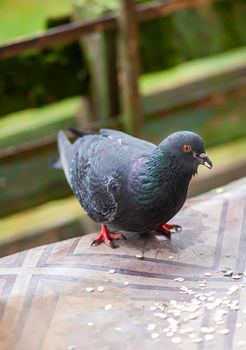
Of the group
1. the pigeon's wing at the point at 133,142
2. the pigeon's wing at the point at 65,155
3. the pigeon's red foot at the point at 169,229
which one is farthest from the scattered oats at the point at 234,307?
the pigeon's wing at the point at 65,155

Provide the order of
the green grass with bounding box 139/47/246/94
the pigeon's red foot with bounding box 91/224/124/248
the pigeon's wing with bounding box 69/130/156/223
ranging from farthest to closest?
1. the green grass with bounding box 139/47/246/94
2. the pigeon's red foot with bounding box 91/224/124/248
3. the pigeon's wing with bounding box 69/130/156/223

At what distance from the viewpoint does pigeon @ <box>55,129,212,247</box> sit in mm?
2629

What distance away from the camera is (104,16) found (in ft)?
14.5

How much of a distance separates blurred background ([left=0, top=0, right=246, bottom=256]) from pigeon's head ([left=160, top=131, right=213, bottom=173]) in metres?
1.81

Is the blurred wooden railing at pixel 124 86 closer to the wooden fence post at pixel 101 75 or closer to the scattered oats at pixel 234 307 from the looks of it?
the wooden fence post at pixel 101 75

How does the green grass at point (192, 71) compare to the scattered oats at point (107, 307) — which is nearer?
the scattered oats at point (107, 307)

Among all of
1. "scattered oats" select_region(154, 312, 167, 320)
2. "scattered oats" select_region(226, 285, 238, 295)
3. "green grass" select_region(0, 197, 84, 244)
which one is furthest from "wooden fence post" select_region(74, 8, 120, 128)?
"scattered oats" select_region(154, 312, 167, 320)

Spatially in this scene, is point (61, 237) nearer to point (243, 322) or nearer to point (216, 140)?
point (216, 140)

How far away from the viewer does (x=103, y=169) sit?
9.26 feet

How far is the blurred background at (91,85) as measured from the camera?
4.41 metres

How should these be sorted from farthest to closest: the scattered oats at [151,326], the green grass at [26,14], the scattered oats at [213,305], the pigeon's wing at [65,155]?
the green grass at [26,14] < the pigeon's wing at [65,155] < the scattered oats at [213,305] < the scattered oats at [151,326]

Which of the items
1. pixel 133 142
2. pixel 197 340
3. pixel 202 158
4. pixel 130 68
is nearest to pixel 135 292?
pixel 197 340

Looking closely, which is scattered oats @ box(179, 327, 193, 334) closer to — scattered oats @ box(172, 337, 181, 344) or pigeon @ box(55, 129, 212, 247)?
scattered oats @ box(172, 337, 181, 344)

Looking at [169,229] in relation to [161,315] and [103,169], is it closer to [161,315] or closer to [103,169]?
[103,169]
